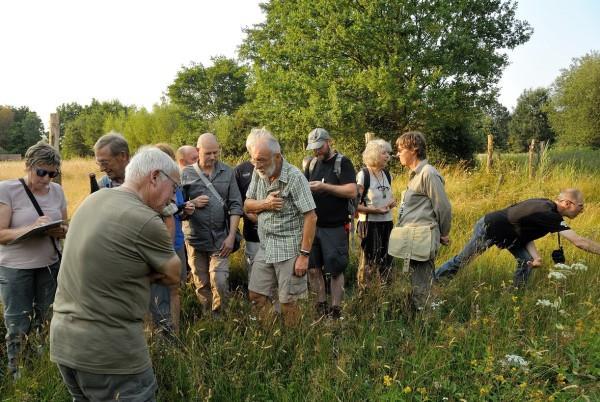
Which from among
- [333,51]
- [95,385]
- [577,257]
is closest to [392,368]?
[95,385]

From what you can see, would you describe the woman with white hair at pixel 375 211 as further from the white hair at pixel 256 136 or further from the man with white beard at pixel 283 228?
the white hair at pixel 256 136

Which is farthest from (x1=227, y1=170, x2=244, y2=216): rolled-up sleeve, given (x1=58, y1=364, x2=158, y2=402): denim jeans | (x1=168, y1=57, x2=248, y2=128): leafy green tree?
(x1=168, y1=57, x2=248, y2=128): leafy green tree

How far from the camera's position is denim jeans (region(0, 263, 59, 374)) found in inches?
129

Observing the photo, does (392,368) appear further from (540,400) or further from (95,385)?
(95,385)

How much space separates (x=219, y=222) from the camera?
454 cm

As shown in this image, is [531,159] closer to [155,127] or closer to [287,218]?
[287,218]

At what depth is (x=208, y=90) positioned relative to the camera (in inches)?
2012

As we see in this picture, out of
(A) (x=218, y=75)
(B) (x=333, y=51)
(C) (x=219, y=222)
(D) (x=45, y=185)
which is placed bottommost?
(C) (x=219, y=222)

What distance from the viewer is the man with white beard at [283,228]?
3.61 meters

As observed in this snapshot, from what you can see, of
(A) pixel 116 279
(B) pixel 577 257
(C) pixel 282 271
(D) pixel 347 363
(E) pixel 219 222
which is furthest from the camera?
(B) pixel 577 257

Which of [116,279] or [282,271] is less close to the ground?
[116,279]

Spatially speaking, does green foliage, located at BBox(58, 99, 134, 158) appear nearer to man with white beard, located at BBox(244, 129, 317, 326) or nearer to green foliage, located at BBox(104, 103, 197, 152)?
green foliage, located at BBox(104, 103, 197, 152)

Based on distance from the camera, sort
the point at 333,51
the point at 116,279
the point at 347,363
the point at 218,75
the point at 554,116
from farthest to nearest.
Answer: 1. the point at 218,75
2. the point at 554,116
3. the point at 333,51
4. the point at 347,363
5. the point at 116,279

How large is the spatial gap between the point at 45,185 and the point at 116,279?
1.83 m
